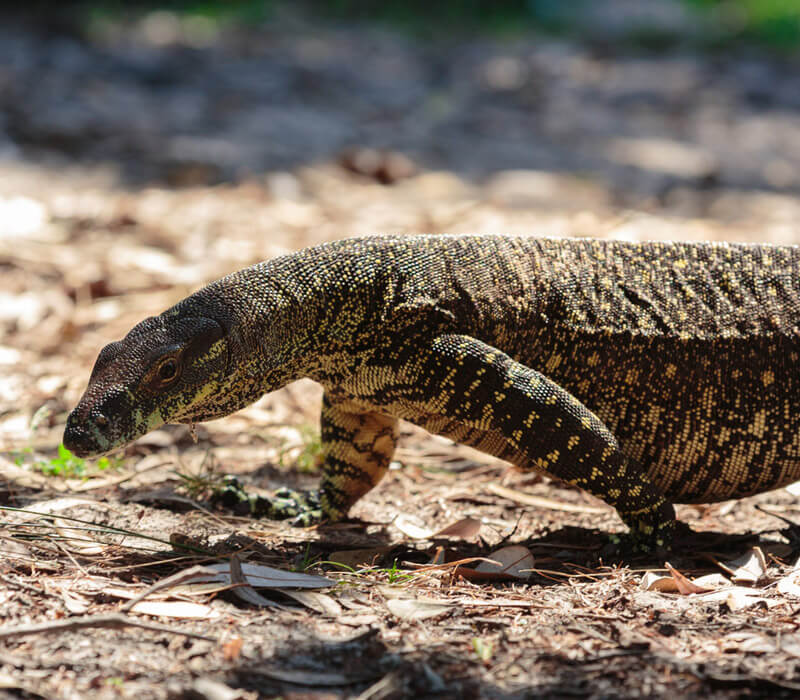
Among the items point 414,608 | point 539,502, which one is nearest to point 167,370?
point 414,608

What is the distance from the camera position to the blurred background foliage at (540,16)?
69.4 feet

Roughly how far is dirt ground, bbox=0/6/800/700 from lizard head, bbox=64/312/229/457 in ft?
1.57

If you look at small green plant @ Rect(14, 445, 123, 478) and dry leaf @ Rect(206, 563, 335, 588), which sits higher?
small green plant @ Rect(14, 445, 123, 478)

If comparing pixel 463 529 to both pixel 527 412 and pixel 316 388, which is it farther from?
pixel 316 388

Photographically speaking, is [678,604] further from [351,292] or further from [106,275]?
[106,275]

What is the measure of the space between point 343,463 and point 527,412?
4.66 ft

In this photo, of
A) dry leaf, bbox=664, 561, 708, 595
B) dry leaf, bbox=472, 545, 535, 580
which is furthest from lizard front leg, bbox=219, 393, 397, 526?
dry leaf, bbox=664, 561, 708, 595

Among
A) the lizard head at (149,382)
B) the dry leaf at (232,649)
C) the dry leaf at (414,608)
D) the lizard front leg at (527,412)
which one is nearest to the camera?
the dry leaf at (232,649)

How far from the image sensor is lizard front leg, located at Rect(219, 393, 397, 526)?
5738mm

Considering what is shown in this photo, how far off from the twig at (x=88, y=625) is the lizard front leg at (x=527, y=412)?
5.87ft

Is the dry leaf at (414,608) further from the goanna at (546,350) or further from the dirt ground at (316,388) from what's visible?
the goanna at (546,350)

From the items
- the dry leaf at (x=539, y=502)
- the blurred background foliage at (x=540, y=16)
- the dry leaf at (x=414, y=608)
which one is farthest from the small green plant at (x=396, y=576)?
the blurred background foliage at (x=540, y=16)

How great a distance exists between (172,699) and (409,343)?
89.2 inches

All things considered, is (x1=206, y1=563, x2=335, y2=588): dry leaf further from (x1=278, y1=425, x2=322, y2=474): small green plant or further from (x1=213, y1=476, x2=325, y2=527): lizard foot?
(x1=278, y1=425, x2=322, y2=474): small green plant
